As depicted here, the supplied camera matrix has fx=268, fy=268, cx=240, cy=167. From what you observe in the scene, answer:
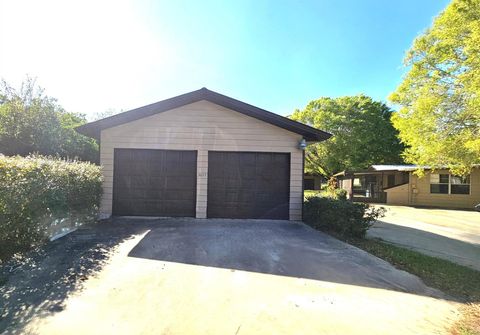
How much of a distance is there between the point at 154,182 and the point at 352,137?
23.3m

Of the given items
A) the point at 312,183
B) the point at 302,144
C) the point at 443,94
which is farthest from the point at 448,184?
the point at 312,183

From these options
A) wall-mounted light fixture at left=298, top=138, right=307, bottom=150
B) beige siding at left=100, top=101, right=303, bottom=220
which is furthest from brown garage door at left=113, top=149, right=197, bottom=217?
wall-mounted light fixture at left=298, top=138, right=307, bottom=150

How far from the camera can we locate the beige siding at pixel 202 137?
8414 millimetres

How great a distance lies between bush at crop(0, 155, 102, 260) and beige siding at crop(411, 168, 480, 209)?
19414mm

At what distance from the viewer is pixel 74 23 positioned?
8.05 m

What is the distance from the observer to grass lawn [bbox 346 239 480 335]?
9.98 feet

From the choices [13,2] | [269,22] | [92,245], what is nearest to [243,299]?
[92,245]

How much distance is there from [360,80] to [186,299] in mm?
18137

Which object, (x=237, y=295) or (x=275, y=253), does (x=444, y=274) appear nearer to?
(x=275, y=253)

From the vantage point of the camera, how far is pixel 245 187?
8.54 metres

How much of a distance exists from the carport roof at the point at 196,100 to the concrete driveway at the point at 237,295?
3885 millimetres

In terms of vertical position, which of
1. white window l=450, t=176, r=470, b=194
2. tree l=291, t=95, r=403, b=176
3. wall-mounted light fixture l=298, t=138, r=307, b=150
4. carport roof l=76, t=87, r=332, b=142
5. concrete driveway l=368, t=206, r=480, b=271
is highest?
tree l=291, t=95, r=403, b=176

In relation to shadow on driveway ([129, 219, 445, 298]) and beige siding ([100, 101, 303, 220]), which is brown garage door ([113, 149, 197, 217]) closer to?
beige siding ([100, 101, 303, 220])

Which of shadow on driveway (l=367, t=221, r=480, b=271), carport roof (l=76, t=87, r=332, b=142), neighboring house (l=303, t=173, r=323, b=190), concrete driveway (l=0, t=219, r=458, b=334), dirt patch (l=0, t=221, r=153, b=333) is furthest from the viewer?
neighboring house (l=303, t=173, r=323, b=190)
